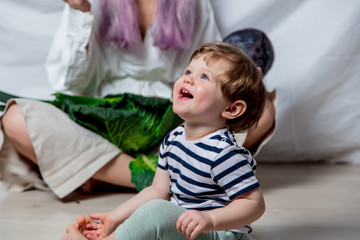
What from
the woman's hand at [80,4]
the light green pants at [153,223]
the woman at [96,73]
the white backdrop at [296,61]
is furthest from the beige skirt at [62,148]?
the light green pants at [153,223]

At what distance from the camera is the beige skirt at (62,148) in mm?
1427

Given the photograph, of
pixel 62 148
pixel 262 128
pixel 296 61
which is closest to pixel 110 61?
pixel 62 148

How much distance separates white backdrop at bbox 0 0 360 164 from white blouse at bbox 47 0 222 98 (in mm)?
196

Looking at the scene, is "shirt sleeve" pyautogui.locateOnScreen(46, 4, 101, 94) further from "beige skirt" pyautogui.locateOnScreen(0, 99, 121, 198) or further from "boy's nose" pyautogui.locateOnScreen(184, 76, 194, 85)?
"boy's nose" pyautogui.locateOnScreen(184, 76, 194, 85)

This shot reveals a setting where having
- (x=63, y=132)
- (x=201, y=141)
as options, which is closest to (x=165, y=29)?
(x=63, y=132)

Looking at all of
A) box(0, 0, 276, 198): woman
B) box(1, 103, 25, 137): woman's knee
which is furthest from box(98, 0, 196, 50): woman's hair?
box(1, 103, 25, 137): woman's knee

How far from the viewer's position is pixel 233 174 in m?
0.93

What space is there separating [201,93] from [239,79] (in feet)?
0.24

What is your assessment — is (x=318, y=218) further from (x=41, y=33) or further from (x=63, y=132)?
(x=41, y=33)

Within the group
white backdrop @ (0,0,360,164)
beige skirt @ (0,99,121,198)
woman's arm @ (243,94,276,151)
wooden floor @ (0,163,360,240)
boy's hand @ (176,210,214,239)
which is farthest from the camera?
white backdrop @ (0,0,360,164)

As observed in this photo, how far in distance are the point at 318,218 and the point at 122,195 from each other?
54cm

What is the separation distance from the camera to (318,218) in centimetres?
133

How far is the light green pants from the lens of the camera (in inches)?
35.9

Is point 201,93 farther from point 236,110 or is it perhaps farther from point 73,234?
point 73,234
